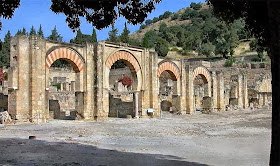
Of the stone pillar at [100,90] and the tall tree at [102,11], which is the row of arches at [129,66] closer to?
the stone pillar at [100,90]

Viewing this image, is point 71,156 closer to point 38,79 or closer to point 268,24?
point 268,24

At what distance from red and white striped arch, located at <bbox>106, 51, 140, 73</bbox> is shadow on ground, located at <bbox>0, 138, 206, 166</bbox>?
30.2 feet

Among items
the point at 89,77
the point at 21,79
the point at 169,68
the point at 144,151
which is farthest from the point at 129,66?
the point at 144,151

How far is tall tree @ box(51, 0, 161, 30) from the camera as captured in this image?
5.52m

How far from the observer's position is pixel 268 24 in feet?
12.5

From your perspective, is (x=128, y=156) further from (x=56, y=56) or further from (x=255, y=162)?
(x=56, y=56)

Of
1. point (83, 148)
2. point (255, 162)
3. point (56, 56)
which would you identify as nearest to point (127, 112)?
point (56, 56)

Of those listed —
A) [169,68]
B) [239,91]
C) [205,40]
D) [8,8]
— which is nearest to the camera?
[8,8]

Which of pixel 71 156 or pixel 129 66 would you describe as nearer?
pixel 71 156

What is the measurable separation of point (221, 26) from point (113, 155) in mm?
50866

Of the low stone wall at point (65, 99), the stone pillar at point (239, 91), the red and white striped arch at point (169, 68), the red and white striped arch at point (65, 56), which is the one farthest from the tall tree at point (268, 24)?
the stone pillar at point (239, 91)

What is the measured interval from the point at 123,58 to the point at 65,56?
3.59 m

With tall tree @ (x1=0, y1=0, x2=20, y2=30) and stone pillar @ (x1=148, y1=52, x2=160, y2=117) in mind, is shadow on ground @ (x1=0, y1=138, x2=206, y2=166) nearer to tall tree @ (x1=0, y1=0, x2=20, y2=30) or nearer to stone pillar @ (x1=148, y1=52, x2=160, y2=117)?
tall tree @ (x1=0, y1=0, x2=20, y2=30)

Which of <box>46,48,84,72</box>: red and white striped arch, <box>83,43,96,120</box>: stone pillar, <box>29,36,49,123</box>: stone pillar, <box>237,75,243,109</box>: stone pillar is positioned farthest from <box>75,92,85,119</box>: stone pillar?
<box>237,75,243,109</box>: stone pillar
